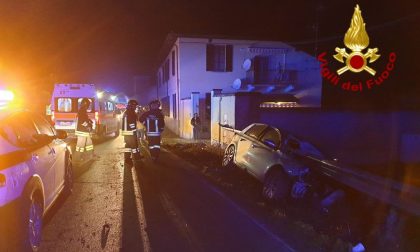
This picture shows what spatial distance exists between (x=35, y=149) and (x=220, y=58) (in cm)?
1788

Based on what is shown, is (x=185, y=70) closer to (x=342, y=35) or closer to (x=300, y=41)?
(x=300, y=41)

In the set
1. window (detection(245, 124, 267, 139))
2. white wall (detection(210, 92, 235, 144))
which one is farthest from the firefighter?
white wall (detection(210, 92, 235, 144))

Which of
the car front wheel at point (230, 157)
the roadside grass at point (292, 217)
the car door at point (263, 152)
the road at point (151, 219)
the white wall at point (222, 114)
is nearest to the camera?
the road at point (151, 219)

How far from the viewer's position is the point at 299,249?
15.0 ft

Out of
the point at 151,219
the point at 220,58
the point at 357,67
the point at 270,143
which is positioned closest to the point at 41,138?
the point at 151,219

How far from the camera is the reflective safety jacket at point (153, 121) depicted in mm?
10367

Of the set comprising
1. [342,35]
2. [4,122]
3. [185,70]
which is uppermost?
[342,35]

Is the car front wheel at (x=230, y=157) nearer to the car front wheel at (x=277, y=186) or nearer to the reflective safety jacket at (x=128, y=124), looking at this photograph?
the car front wheel at (x=277, y=186)

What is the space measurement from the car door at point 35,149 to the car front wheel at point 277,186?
12.8 ft

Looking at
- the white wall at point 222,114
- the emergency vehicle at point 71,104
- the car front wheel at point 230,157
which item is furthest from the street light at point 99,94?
the car front wheel at point 230,157

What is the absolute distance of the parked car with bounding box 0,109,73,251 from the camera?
3545mm

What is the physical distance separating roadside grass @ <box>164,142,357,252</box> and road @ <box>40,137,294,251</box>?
0.32 m

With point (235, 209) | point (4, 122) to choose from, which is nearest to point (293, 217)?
point (235, 209)

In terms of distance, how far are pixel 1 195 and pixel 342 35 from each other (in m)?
19.8
